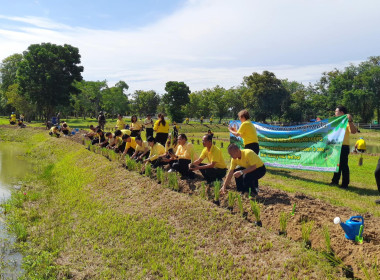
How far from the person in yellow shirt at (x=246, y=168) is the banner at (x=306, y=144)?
3715 mm

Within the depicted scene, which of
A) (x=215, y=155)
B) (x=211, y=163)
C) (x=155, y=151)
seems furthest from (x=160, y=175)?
(x=215, y=155)

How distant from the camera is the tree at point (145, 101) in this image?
8481 cm

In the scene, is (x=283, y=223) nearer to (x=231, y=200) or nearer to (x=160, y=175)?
(x=231, y=200)

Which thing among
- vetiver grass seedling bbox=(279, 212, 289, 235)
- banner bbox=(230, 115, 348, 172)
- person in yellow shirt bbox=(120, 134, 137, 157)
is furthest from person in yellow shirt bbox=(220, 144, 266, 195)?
person in yellow shirt bbox=(120, 134, 137, 157)

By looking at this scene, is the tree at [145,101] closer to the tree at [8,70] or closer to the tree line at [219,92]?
the tree line at [219,92]

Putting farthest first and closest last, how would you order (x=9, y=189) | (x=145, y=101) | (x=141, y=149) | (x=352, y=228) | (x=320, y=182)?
(x=145, y=101) < (x=9, y=189) < (x=141, y=149) < (x=320, y=182) < (x=352, y=228)

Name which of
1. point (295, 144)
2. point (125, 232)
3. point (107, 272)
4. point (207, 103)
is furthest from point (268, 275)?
point (207, 103)

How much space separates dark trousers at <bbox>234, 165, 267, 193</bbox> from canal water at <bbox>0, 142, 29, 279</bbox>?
4.39 m

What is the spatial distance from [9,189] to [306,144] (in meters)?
10.5

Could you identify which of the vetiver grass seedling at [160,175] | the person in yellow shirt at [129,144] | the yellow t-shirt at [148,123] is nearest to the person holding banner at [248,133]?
the vetiver grass seedling at [160,175]

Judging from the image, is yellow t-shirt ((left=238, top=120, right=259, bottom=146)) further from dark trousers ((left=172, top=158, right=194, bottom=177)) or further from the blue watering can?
the blue watering can

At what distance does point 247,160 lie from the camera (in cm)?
584

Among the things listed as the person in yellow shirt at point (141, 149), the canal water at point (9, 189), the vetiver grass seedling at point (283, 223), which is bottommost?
the canal water at point (9, 189)

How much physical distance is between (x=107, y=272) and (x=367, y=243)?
3845 millimetres
